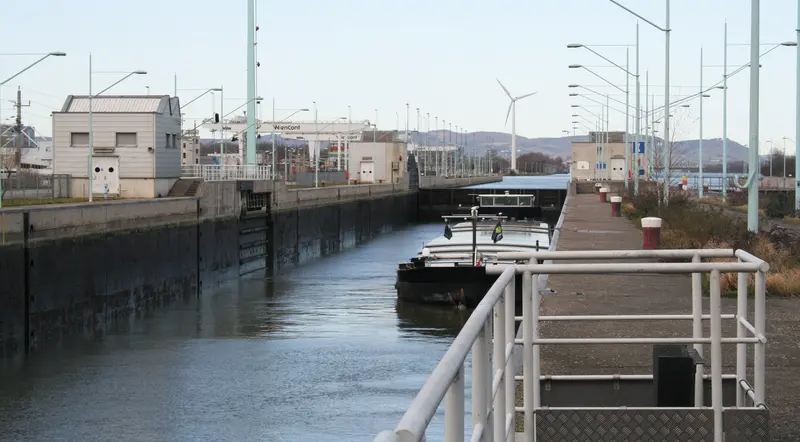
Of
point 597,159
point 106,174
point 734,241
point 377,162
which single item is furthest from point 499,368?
point 597,159

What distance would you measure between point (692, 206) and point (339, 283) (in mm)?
13086

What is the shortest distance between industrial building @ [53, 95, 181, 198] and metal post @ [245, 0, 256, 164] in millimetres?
8567

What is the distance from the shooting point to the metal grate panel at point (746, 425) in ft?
26.0

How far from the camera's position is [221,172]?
55250 millimetres

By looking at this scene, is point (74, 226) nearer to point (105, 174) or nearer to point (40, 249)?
point (40, 249)

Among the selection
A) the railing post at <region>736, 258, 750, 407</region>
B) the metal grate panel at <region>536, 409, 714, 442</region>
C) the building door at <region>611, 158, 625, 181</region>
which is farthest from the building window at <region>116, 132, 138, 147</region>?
the building door at <region>611, 158, 625, 181</region>

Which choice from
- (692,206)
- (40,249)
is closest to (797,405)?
(40,249)

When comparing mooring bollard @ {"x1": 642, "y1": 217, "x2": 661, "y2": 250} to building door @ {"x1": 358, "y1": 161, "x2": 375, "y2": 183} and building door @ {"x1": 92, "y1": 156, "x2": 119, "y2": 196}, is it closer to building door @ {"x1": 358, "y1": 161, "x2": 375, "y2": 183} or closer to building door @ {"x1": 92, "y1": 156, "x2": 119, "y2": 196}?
building door @ {"x1": 92, "y1": 156, "x2": 119, "y2": 196}

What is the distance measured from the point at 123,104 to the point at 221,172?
20.4 ft

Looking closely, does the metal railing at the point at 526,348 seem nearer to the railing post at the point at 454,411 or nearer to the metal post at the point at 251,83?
the railing post at the point at 454,411

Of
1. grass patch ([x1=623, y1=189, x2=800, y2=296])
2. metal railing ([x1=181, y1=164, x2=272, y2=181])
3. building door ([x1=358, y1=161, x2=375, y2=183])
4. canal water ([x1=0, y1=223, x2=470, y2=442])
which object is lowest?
canal water ([x1=0, y1=223, x2=470, y2=442])

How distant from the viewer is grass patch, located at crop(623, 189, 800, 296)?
18.8 meters

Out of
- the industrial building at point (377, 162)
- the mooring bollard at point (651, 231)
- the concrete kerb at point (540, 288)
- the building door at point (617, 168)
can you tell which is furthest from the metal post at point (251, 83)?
the building door at point (617, 168)

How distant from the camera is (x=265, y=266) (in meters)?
52.4
